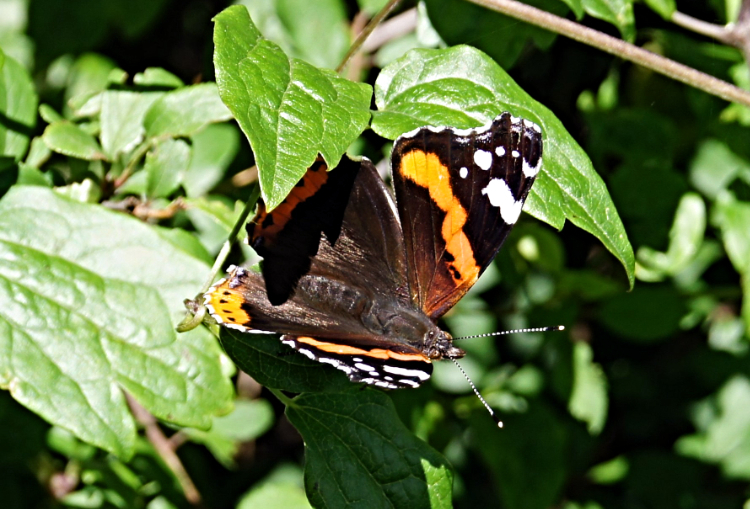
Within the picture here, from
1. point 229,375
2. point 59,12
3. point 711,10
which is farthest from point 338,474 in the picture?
point 711,10

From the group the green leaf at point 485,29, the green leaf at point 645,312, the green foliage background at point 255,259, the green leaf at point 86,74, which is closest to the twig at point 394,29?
the green foliage background at point 255,259

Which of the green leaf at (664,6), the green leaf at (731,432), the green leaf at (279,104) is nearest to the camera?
the green leaf at (279,104)

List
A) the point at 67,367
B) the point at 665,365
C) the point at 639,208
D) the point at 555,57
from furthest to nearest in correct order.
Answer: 1. the point at 665,365
2. the point at 555,57
3. the point at 639,208
4. the point at 67,367

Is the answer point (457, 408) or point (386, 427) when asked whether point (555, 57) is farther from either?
point (386, 427)

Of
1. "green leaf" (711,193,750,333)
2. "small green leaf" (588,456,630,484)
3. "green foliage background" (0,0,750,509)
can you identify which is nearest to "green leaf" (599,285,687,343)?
"green foliage background" (0,0,750,509)

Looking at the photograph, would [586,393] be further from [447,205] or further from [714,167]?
[447,205]

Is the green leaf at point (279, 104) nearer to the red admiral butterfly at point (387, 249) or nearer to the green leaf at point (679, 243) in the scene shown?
the red admiral butterfly at point (387, 249)

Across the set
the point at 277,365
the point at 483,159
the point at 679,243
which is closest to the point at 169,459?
the point at 277,365
